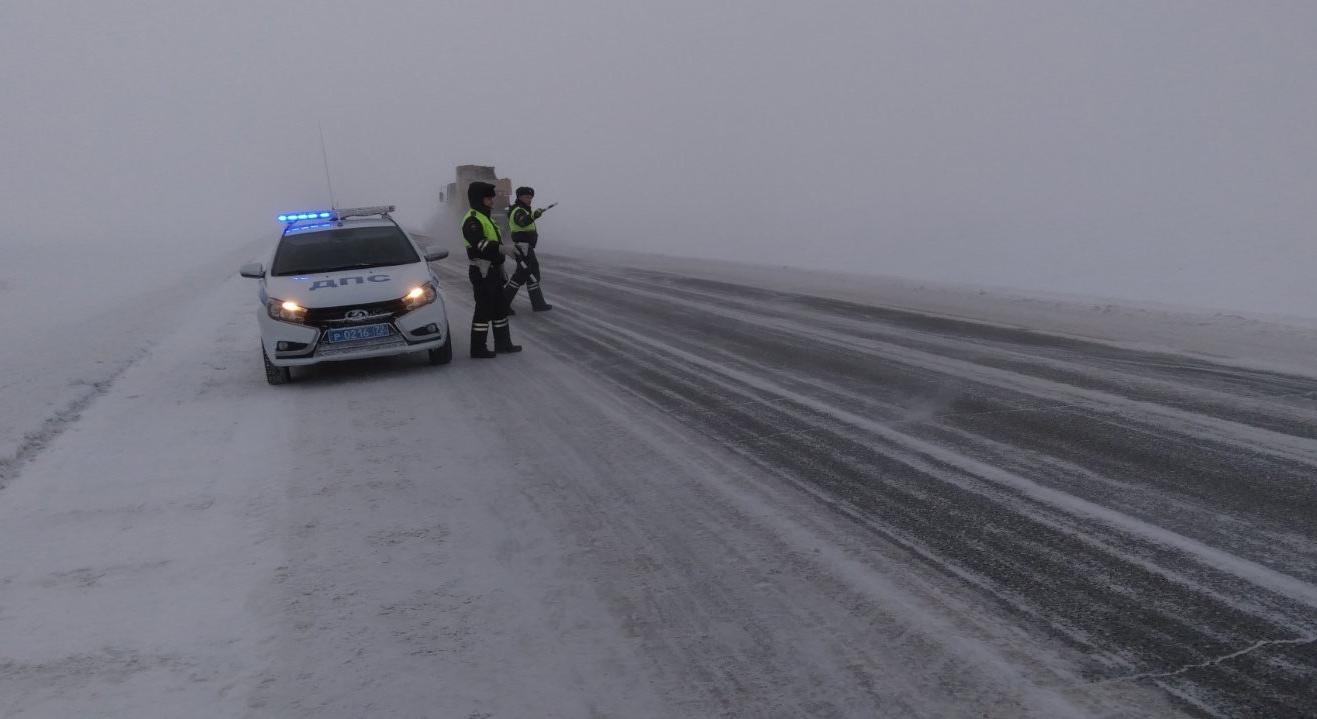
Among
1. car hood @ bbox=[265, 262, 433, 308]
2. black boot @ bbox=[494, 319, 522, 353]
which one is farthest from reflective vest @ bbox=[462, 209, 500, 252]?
black boot @ bbox=[494, 319, 522, 353]

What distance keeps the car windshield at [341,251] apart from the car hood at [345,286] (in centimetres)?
22

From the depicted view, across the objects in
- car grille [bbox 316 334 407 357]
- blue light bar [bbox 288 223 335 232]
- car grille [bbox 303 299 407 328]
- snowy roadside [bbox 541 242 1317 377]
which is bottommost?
snowy roadside [bbox 541 242 1317 377]

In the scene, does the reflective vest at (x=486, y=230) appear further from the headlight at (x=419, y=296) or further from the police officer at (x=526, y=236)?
the police officer at (x=526, y=236)

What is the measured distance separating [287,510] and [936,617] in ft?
11.3

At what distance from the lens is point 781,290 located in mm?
14727

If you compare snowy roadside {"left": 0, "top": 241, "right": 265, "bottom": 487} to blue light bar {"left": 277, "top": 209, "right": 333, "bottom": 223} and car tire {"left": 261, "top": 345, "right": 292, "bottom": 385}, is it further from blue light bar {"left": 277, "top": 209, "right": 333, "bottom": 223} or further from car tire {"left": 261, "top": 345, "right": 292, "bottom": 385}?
blue light bar {"left": 277, "top": 209, "right": 333, "bottom": 223}

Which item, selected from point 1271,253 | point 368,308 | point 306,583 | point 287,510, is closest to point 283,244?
point 368,308

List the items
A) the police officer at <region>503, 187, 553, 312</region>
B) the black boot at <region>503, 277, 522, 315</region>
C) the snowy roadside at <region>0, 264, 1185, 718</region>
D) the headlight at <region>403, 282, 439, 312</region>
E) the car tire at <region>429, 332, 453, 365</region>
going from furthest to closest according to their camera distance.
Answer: the police officer at <region>503, 187, 553, 312</region>
the black boot at <region>503, 277, 522, 315</region>
the car tire at <region>429, 332, 453, 365</region>
the headlight at <region>403, 282, 439, 312</region>
the snowy roadside at <region>0, 264, 1185, 718</region>

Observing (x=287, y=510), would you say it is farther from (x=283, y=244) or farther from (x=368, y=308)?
(x=283, y=244)

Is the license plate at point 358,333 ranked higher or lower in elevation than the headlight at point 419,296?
lower

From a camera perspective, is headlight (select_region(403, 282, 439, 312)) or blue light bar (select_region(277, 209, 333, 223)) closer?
headlight (select_region(403, 282, 439, 312))

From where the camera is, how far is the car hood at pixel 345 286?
866cm

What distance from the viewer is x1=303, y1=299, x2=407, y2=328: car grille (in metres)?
8.55

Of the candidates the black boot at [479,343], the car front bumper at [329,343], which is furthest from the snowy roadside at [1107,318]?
the car front bumper at [329,343]
